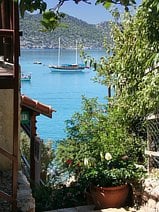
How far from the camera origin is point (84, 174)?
21.9 feet

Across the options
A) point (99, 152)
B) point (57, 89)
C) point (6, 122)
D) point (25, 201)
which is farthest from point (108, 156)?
point (57, 89)

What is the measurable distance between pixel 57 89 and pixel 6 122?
17758mm

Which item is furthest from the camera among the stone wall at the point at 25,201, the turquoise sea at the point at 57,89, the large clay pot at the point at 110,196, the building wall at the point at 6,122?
the turquoise sea at the point at 57,89

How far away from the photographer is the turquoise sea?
10.3 m

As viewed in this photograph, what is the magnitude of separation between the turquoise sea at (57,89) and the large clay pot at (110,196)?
69.9 inches

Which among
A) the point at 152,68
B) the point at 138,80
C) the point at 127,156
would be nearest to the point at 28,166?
the point at 127,156

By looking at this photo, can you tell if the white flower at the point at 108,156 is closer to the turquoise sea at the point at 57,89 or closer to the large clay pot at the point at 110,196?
the large clay pot at the point at 110,196

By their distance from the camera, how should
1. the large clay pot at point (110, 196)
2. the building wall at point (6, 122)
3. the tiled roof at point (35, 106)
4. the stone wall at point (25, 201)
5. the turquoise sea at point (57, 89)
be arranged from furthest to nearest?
the turquoise sea at point (57, 89), the tiled roof at point (35, 106), the large clay pot at point (110, 196), the building wall at point (6, 122), the stone wall at point (25, 201)

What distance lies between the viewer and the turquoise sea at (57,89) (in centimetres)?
1029

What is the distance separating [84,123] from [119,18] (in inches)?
92.2

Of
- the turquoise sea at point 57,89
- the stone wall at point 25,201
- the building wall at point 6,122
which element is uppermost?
the building wall at point 6,122

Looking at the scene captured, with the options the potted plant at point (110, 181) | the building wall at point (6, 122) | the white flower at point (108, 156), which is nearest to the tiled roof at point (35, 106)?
the building wall at point (6, 122)

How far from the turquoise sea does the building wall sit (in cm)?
148

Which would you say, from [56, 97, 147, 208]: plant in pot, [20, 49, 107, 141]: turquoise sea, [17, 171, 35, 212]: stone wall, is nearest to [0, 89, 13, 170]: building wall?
[56, 97, 147, 208]: plant in pot
